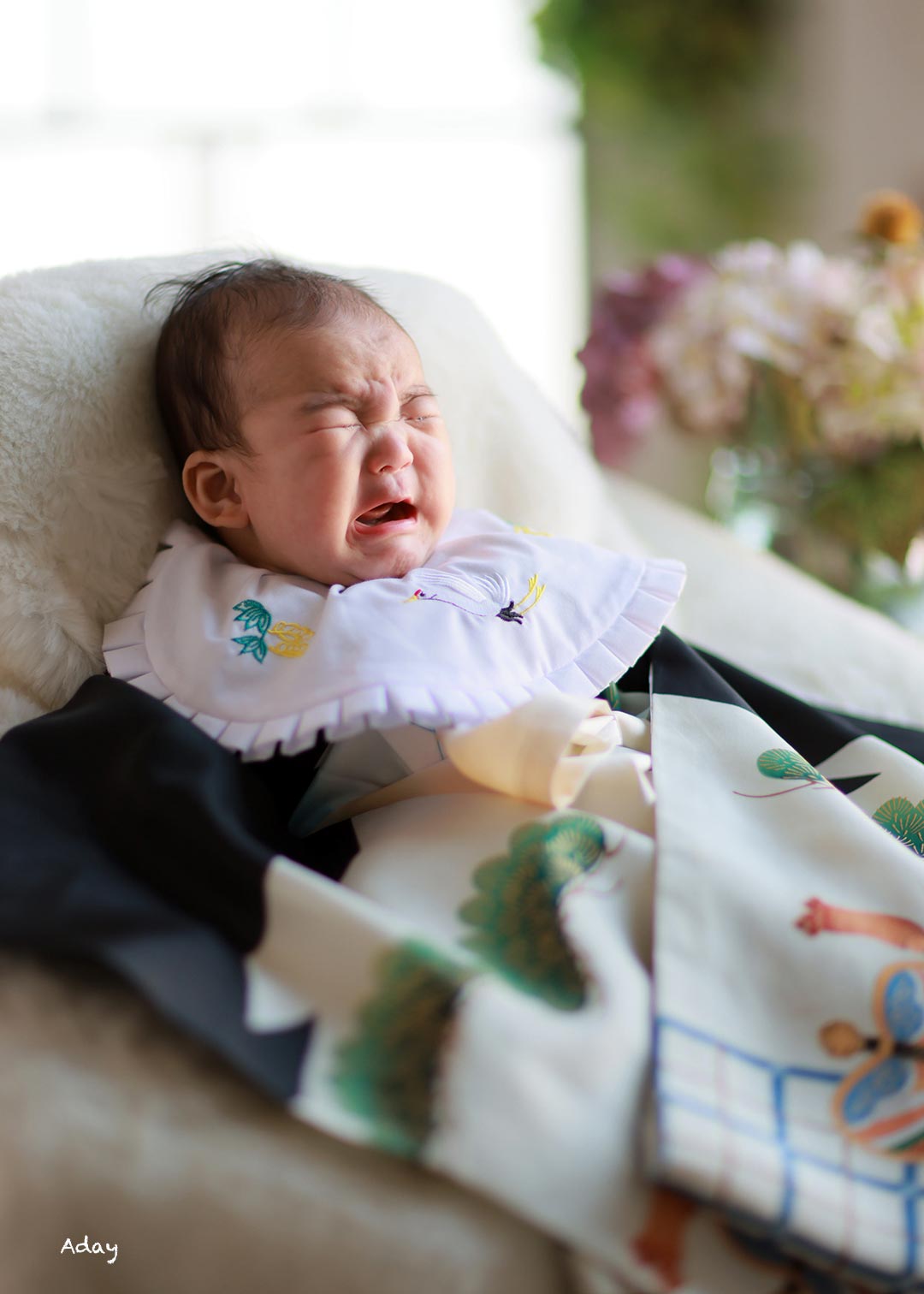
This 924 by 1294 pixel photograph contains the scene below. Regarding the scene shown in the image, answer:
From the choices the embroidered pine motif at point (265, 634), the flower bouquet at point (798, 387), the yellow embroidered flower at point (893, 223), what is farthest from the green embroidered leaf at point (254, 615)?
the yellow embroidered flower at point (893, 223)

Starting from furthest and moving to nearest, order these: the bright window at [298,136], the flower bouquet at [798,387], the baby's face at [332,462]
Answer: the bright window at [298,136], the flower bouquet at [798,387], the baby's face at [332,462]

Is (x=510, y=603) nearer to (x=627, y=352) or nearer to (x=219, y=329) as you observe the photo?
(x=219, y=329)

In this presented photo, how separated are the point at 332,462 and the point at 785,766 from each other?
39cm

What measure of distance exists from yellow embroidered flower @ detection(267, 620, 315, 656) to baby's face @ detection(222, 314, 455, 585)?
3.2 inches

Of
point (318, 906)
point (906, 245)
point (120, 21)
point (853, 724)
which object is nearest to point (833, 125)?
point (906, 245)

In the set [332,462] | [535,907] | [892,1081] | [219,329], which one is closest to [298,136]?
[219,329]

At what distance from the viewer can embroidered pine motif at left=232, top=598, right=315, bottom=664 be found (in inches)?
30.9

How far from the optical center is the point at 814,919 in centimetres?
64

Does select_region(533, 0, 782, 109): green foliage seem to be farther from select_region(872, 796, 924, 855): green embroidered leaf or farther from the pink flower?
select_region(872, 796, 924, 855): green embroidered leaf

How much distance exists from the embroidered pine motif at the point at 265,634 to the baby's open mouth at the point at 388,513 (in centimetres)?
12

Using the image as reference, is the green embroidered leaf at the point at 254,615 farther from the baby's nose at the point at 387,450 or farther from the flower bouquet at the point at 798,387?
the flower bouquet at the point at 798,387

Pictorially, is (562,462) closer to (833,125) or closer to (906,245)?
(906,245)

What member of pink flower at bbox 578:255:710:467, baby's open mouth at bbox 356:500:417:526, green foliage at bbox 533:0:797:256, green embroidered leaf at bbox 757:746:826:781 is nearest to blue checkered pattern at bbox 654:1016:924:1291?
green embroidered leaf at bbox 757:746:826:781

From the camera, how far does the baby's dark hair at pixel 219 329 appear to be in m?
0.88
